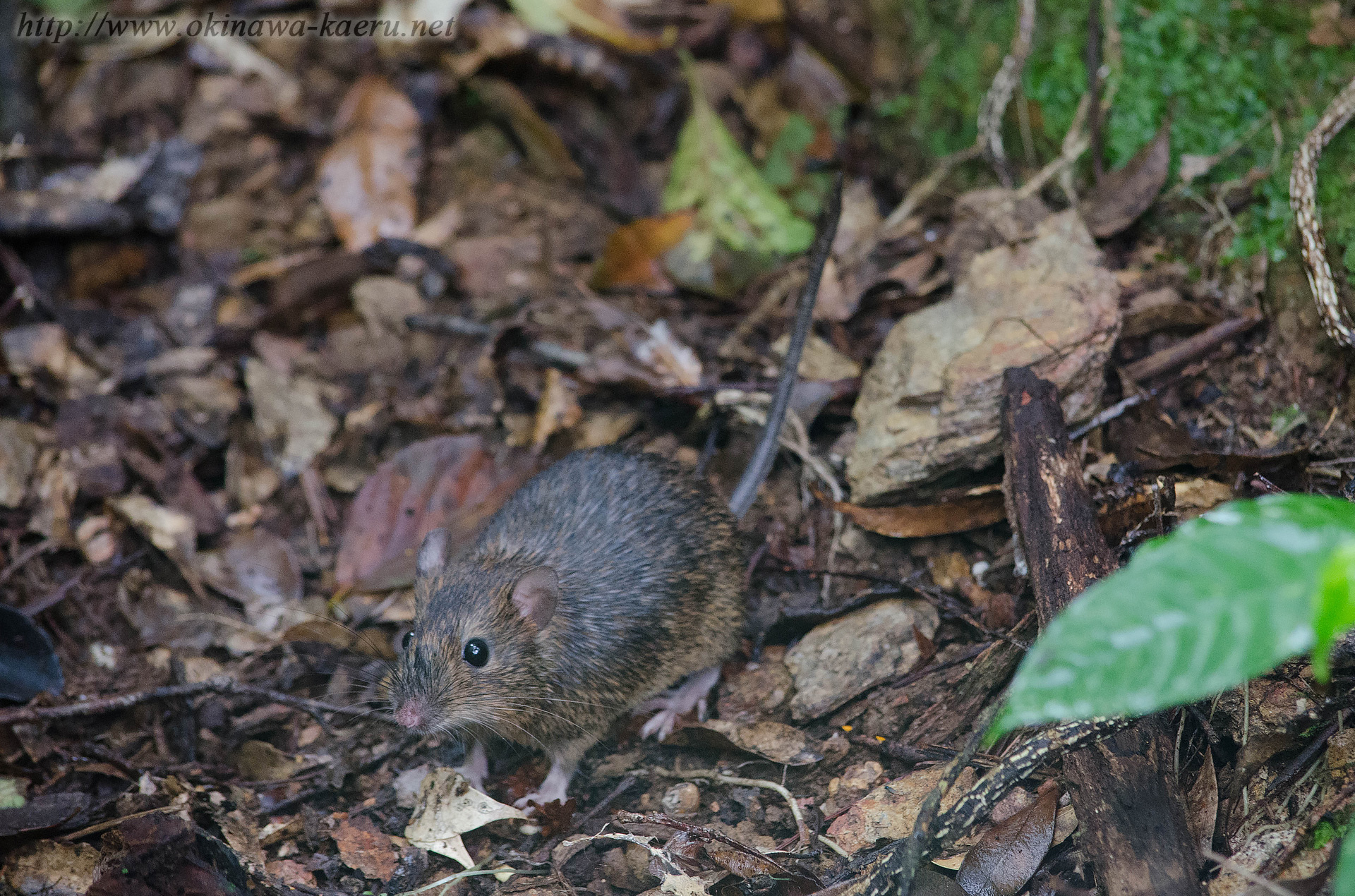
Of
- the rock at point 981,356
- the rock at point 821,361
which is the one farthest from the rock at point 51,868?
the rock at point 821,361

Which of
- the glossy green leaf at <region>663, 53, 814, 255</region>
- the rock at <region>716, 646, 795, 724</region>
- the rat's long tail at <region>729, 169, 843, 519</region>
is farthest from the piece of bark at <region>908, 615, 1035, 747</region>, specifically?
the glossy green leaf at <region>663, 53, 814, 255</region>

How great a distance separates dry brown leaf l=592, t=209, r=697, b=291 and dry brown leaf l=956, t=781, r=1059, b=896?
136 inches

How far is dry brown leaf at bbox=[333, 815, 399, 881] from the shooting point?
352 cm

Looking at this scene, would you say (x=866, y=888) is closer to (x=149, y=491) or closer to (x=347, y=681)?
(x=347, y=681)

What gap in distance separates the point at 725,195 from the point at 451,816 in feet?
12.2

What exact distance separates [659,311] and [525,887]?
3158mm

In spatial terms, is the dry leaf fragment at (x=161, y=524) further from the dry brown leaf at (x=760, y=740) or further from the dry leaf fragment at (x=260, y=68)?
the dry leaf fragment at (x=260, y=68)

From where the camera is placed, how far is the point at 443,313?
225 inches

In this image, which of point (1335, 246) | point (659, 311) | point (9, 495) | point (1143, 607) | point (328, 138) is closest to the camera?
point (1143, 607)

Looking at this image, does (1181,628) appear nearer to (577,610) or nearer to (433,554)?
(577,610)

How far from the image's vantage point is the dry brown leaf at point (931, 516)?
4.01m

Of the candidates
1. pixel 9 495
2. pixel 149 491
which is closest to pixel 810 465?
pixel 149 491

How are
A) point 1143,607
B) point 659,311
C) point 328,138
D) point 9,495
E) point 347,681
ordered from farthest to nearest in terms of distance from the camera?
point 328,138 < point 659,311 < point 9,495 < point 347,681 < point 1143,607

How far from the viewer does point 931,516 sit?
13.5ft
